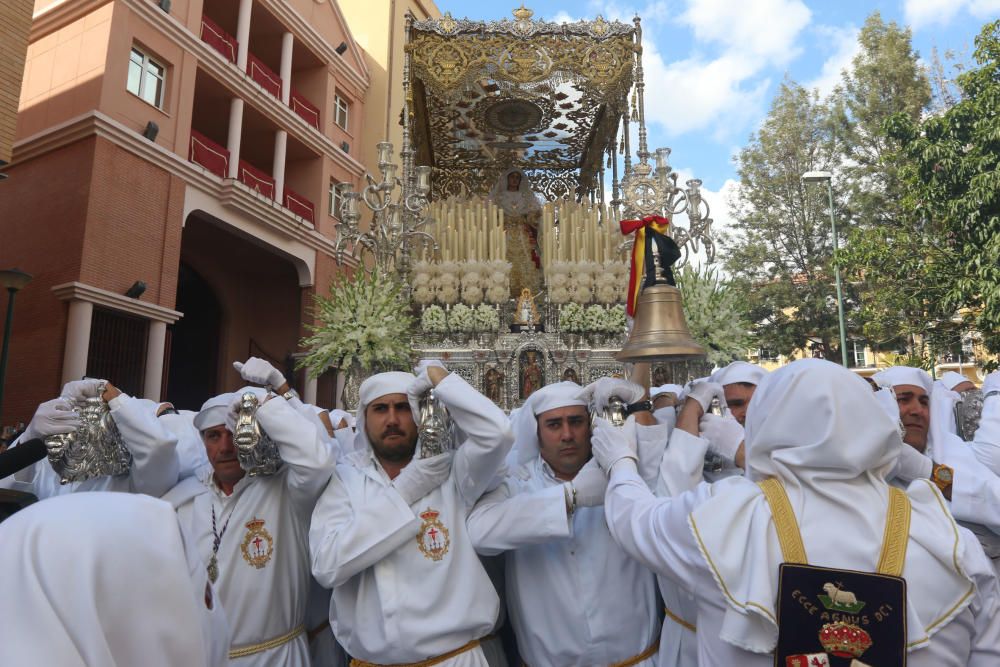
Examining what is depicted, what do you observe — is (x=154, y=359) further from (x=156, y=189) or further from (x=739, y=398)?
(x=739, y=398)

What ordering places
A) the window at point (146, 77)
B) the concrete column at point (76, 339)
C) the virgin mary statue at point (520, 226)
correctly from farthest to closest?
1. the window at point (146, 77)
2. the concrete column at point (76, 339)
3. the virgin mary statue at point (520, 226)

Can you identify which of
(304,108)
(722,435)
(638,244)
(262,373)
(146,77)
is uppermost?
(304,108)

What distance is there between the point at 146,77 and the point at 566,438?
43.2 feet

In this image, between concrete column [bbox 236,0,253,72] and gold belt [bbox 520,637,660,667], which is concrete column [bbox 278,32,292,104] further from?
gold belt [bbox 520,637,660,667]

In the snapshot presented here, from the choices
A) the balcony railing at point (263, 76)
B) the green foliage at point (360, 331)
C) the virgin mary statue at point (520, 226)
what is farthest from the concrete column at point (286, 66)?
the green foliage at point (360, 331)

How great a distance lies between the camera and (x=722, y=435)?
3070 millimetres

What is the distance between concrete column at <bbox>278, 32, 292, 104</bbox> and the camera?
1599cm

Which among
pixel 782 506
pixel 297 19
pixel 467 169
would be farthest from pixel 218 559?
pixel 297 19

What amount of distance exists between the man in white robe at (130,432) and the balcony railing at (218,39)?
13.4 m

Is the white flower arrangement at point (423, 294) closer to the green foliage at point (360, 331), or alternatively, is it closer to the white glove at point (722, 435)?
the green foliage at point (360, 331)

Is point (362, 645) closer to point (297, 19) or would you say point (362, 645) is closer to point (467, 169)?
point (467, 169)

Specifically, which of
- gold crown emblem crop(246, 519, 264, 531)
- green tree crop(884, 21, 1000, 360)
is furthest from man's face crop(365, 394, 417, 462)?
green tree crop(884, 21, 1000, 360)

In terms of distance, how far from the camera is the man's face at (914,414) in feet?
11.6

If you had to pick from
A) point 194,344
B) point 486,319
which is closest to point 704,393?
point 486,319
